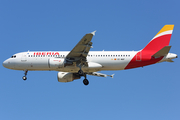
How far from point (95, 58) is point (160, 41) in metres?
8.91

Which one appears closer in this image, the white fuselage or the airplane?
the airplane

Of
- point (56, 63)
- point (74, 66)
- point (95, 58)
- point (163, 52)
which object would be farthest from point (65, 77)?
point (163, 52)

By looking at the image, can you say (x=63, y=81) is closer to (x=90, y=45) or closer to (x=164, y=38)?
(x=90, y=45)

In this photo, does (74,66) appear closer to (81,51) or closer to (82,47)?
(81,51)

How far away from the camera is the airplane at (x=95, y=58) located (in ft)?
125

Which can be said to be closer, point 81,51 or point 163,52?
point 163,52

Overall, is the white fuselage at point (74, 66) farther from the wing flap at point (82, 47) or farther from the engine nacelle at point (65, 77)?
the engine nacelle at point (65, 77)

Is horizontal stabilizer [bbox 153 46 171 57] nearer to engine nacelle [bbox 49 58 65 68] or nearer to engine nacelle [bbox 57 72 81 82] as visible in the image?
engine nacelle [bbox 49 58 65 68]

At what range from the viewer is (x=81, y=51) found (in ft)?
123

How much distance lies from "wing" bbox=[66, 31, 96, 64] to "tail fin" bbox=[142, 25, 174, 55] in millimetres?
7849

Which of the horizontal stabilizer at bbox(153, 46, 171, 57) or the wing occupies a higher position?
the wing

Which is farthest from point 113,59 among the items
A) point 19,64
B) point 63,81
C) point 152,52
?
point 19,64

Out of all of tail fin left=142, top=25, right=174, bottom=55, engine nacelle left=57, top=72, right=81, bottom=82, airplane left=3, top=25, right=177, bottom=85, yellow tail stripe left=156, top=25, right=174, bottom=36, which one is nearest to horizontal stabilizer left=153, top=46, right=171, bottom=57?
airplane left=3, top=25, right=177, bottom=85

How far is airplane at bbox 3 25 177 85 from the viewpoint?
37969 mm
